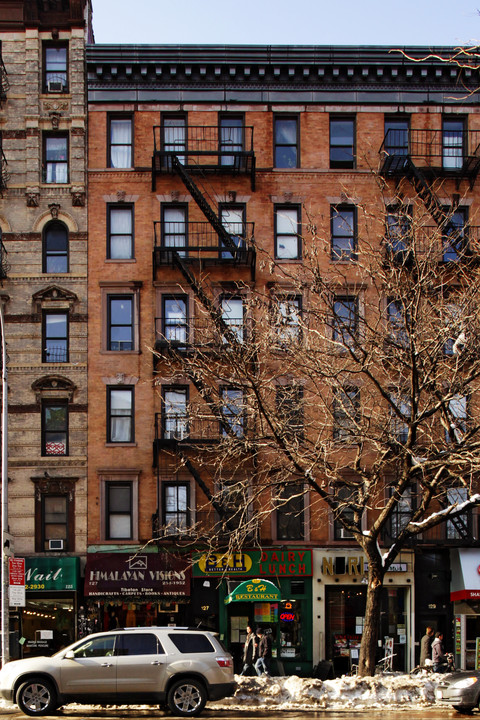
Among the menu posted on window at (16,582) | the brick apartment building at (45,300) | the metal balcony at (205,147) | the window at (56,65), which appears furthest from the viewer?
the window at (56,65)

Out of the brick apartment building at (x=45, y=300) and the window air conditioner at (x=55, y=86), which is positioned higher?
the window air conditioner at (x=55, y=86)

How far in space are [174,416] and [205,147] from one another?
921 cm

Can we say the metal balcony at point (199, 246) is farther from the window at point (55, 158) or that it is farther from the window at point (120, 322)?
the window at point (55, 158)

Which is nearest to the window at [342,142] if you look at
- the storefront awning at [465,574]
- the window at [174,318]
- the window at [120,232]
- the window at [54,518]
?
the window at [174,318]

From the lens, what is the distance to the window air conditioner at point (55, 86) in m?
31.0

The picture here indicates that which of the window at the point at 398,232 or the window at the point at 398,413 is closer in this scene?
the window at the point at 398,413

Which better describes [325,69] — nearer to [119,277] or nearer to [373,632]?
[119,277]

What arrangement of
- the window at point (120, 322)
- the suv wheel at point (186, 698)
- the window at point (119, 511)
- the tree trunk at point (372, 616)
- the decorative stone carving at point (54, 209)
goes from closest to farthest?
the suv wheel at point (186, 698), the tree trunk at point (372, 616), the window at point (119, 511), the window at point (120, 322), the decorative stone carving at point (54, 209)

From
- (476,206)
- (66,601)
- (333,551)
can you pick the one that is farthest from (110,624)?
(476,206)

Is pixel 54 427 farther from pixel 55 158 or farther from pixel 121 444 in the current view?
pixel 55 158

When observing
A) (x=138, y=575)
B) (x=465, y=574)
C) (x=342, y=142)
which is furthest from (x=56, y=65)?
(x=465, y=574)

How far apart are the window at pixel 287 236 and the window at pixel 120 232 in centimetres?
483

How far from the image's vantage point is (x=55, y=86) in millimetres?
31016

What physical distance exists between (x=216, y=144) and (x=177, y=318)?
245 inches
